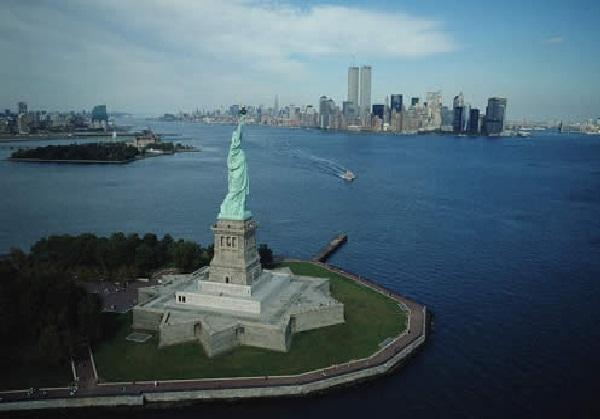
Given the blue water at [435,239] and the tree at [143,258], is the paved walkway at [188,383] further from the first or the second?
the tree at [143,258]

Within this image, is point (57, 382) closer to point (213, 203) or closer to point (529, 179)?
point (213, 203)

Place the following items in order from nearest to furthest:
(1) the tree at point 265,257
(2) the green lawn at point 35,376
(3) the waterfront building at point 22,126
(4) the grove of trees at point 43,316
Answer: (2) the green lawn at point 35,376 → (4) the grove of trees at point 43,316 → (1) the tree at point 265,257 → (3) the waterfront building at point 22,126

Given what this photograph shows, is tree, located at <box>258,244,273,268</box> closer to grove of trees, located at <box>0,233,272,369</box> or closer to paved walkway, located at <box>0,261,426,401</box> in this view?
grove of trees, located at <box>0,233,272,369</box>

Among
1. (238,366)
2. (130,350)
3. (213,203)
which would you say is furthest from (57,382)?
(213,203)

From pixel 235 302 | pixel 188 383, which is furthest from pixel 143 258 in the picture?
pixel 188 383

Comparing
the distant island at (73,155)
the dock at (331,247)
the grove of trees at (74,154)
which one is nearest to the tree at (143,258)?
the dock at (331,247)

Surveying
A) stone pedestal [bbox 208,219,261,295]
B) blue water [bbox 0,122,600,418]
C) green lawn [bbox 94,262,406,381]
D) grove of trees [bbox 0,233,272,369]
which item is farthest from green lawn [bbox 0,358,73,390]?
stone pedestal [bbox 208,219,261,295]

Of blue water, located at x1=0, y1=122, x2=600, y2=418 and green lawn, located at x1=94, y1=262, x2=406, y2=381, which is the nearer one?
green lawn, located at x1=94, y1=262, x2=406, y2=381

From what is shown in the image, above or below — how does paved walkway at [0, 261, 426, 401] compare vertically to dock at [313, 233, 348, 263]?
above
